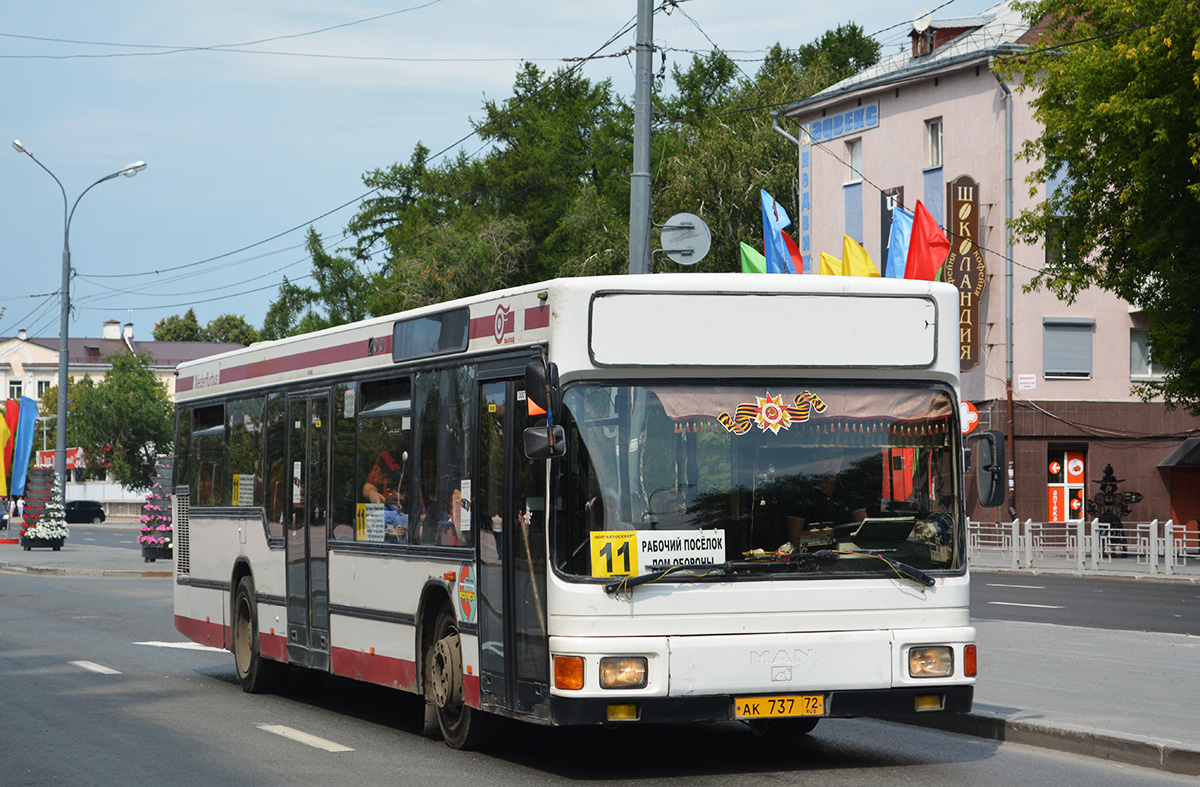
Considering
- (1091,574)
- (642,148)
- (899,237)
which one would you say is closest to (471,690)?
(642,148)

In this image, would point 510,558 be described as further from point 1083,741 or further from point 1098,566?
point 1098,566

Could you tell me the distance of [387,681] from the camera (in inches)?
424

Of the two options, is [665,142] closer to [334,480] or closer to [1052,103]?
[1052,103]

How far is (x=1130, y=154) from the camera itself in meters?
30.0

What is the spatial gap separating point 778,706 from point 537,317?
243 centimetres

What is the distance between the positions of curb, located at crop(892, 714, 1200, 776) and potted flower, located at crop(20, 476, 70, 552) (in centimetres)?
3691

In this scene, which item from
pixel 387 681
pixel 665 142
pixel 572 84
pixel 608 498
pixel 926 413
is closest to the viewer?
pixel 608 498

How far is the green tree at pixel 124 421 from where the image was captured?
4018 inches

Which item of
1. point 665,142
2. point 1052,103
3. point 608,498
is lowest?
point 608,498

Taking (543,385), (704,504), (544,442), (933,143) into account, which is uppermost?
(933,143)

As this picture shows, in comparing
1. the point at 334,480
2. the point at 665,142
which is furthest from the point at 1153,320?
the point at 665,142

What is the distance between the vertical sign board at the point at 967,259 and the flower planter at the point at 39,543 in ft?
81.3

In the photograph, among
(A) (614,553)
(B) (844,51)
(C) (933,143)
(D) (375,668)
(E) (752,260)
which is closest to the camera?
(A) (614,553)

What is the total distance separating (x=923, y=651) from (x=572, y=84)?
61605mm
